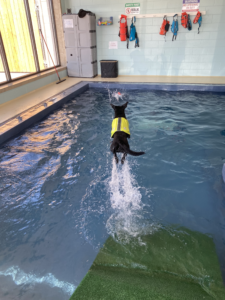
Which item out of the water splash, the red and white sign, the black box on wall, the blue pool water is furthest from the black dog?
the red and white sign

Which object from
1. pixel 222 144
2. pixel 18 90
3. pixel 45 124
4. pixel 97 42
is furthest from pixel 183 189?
pixel 97 42

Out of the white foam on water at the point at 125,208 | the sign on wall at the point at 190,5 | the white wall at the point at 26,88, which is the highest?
the sign on wall at the point at 190,5

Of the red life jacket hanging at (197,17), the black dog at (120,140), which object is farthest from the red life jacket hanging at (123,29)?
the black dog at (120,140)

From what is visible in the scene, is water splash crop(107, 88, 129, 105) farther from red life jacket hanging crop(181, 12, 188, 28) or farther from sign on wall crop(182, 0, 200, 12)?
sign on wall crop(182, 0, 200, 12)

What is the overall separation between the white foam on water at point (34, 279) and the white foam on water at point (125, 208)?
1.95ft

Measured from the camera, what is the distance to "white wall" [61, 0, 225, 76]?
675 cm

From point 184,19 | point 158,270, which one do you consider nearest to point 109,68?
point 184,19

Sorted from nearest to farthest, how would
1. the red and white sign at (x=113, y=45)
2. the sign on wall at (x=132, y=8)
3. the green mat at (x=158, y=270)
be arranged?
the green mat at (x=158, y=270) < the sign on wall at (x=132, y=8) < the red and white sign at (x=113, y=45)

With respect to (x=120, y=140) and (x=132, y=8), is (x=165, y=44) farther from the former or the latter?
(x=120, y=140)

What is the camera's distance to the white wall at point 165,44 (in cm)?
675

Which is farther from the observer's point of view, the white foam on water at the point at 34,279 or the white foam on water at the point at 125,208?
the white foam on water at the point at 125,208

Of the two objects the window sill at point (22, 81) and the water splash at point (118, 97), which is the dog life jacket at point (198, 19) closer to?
the water splash at point (118, 97)

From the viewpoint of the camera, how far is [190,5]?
6.61 metres

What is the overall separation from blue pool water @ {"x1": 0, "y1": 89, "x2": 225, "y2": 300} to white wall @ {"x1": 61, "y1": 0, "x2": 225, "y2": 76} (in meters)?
3.61
